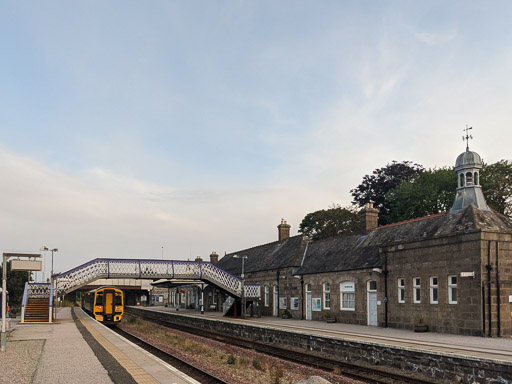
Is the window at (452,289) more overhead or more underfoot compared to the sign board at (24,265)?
more underfoot

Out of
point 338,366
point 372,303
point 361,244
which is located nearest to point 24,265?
point 338,366

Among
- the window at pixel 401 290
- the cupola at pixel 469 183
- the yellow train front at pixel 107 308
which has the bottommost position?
the yellow train front at pixel 107 308

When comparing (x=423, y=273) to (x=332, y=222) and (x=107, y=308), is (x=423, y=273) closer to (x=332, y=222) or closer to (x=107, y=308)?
(x=107, y=308)

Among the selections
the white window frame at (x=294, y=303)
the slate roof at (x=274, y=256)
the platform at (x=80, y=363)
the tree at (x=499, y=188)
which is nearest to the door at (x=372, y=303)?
the white window frame at (x=294, y=303)

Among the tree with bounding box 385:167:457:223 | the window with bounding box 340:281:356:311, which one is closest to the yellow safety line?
the window with bounding box 340:281:356:311

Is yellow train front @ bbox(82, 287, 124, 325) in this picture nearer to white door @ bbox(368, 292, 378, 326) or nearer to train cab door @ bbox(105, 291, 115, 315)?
train cab door @ bbox(105, 291, 115, 315)

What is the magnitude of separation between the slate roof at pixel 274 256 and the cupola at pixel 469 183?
14939 mm

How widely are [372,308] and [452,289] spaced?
611cm

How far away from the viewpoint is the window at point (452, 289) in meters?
22.1

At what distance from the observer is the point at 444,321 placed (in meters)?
22.2

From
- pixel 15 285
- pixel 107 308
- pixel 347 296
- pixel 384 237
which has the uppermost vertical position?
pixel 384 237

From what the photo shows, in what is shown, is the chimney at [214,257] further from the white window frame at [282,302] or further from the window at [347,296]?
the window at [347,296]

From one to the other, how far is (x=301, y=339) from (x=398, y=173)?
41132 mm

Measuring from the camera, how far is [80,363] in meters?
14.2
